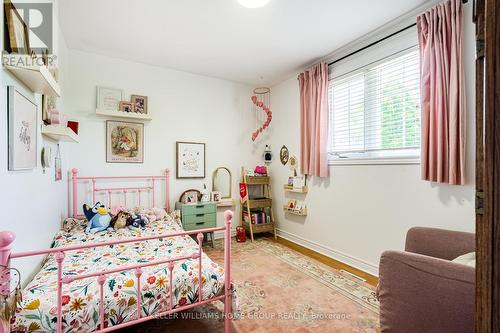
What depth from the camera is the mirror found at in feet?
12.8

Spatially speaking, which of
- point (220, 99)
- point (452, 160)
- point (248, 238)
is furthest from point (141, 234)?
point (452, 160)

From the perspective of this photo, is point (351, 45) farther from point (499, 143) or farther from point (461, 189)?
point (499, 143)

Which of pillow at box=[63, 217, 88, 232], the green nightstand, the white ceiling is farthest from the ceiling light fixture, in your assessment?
pillow at box=[63, 217, 88, 232]

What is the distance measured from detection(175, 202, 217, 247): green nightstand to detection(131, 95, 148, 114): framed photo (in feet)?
4.50

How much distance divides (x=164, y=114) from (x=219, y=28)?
1.53 metres

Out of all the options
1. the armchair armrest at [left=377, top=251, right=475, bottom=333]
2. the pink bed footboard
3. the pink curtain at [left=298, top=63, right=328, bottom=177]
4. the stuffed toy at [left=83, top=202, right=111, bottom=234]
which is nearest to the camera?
the pink bed footboard

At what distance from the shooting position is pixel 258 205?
3904mm

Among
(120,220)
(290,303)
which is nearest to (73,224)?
(120,220)

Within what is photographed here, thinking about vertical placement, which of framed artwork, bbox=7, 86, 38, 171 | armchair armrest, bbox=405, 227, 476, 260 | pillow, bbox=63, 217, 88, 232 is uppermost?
framed artwork, bbox=7, 86, 38, 171

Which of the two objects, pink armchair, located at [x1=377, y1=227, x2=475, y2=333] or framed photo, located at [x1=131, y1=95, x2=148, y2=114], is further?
framed photo, located at [x1=131, y1=95, x2=148, y2=114]

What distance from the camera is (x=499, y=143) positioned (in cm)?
50

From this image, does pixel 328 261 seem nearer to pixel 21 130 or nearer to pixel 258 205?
pixel 258 205

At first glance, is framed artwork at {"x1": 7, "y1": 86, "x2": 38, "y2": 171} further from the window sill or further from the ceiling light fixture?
the window sill

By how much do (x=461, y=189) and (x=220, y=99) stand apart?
3.23 m
